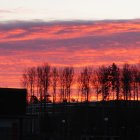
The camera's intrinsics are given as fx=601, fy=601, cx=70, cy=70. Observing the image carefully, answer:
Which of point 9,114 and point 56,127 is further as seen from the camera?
point 56,127

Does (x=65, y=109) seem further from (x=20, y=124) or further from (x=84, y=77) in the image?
(x=20, y=124)

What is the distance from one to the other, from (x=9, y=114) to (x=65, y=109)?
93.6 metres

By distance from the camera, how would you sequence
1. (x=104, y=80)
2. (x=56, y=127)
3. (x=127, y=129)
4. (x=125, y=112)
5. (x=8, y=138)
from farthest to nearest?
(x=104, y=80) → (x=56, y=127) → (x=125, y=112) → (x=127, y=129) → (x=8, y=138)

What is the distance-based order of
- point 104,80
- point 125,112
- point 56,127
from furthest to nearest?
point 104,80, point 56,127, point 125,112

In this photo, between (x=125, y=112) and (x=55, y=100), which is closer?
(x=125, y=112)

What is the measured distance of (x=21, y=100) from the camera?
199 ft

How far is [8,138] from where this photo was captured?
194 ft

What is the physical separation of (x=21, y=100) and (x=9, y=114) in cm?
212

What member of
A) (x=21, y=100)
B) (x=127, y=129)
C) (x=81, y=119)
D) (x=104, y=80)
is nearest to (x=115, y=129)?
(x=127, y=129)

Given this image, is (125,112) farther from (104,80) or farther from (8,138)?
(8,138)

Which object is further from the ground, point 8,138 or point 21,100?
point 21,100

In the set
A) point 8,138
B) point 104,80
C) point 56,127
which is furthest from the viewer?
point 104,80

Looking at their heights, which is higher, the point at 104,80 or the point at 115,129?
the point at 104,80

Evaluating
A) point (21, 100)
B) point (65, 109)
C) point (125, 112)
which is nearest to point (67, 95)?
point (65, 109)
